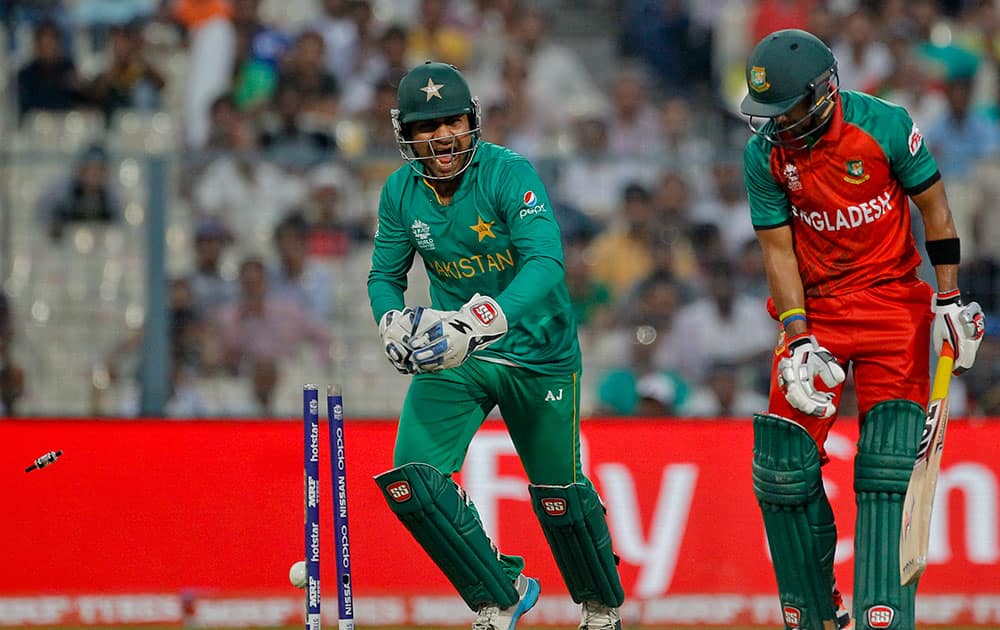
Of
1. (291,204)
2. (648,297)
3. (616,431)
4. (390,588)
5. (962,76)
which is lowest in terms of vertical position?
(390,588)

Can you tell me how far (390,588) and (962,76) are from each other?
6751 millimetres

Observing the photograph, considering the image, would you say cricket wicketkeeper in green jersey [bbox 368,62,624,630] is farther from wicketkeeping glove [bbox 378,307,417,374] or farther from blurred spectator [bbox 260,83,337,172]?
blurred spectator [bbox 260,83,337,172]

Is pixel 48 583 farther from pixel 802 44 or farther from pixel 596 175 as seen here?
pixel 802 44

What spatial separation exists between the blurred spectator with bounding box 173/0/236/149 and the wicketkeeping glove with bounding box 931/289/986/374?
24.0 feet

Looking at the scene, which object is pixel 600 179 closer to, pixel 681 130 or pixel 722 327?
pixel 722 327

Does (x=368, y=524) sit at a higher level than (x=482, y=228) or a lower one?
lower

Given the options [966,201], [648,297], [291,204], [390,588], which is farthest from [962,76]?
[390,588]

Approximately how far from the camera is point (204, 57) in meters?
12.9

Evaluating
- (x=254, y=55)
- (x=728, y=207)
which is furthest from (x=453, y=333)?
(x=254, y=55)

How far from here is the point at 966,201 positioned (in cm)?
1034

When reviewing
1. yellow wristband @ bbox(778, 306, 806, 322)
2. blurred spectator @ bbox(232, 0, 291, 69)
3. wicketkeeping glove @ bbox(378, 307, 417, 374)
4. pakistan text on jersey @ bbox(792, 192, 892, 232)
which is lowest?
wicketkeeping glove @ bbox(378, 307, 417, 374)

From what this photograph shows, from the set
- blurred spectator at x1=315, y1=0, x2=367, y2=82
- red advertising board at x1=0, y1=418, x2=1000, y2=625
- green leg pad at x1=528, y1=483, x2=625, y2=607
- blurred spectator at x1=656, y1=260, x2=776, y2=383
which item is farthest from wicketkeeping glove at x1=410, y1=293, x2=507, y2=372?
blurred spectator at x1=315, y1=0, x2=367, y2=82

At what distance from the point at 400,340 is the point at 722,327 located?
4768mm

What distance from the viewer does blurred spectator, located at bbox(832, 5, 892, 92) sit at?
1309 centimetres
